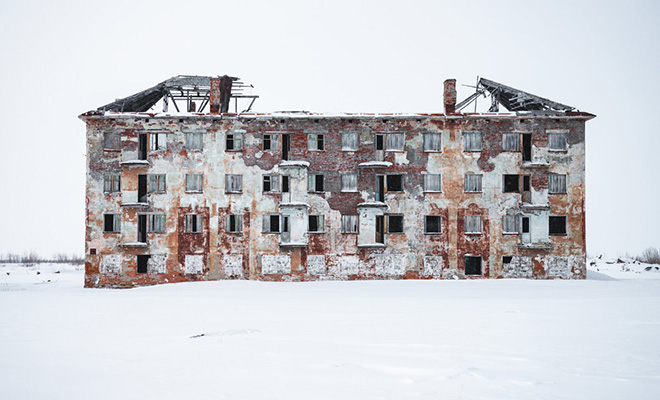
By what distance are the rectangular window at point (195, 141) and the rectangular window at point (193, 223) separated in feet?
Result: 15.0

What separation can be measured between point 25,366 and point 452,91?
33.2m

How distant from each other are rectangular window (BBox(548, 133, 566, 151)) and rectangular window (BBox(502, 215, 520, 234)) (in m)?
5.33

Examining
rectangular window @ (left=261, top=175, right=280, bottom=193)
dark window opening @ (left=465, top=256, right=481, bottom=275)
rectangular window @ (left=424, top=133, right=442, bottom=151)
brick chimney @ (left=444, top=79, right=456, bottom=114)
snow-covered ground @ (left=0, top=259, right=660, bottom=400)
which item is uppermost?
brick chimney @ (left=444, top=79, right=456, bottom=114)

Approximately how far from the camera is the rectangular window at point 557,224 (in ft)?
122

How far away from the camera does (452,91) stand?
38281 millimetres

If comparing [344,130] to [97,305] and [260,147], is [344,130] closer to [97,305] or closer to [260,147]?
[260,147]

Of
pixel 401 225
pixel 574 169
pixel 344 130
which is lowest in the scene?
pixel 401 225

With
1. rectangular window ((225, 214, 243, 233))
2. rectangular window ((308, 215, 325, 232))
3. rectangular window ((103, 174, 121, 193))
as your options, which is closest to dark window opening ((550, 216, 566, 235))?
rectangular window ((308, 215, 325, 232))

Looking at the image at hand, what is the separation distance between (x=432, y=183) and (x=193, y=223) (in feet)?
53.0

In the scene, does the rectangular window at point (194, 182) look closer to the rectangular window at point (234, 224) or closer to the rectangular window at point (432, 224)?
the rectangular window at point (234, 224)

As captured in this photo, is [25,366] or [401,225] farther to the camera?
[401,225]

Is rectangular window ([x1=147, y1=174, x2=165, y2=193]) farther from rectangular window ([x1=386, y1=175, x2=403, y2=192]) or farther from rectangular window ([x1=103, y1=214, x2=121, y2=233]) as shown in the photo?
rectangular window ([x1=386, y1=175, x2=403, y2=192])

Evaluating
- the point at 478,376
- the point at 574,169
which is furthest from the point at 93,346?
the point at 574,169

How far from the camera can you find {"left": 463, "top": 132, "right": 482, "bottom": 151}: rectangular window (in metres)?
37.5
